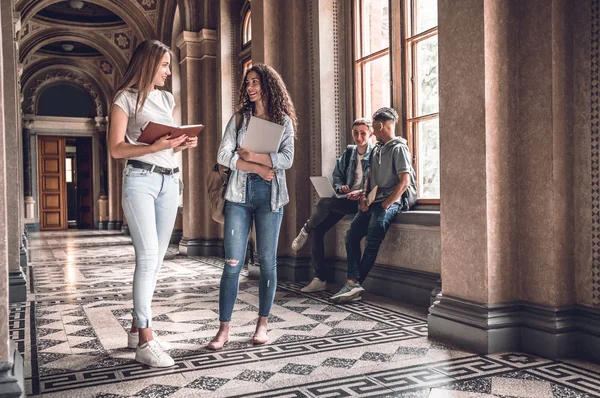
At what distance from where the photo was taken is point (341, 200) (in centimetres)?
533

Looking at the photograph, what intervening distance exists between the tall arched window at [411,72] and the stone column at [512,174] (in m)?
1.42

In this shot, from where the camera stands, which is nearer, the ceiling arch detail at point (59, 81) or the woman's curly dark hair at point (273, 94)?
the woman's curly dark hair at point (273, 94)

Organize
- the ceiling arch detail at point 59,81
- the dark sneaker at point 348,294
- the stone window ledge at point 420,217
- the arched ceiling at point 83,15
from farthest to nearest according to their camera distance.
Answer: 1. the ceiling arch detail at point 59,81
2. the arched ceiling at point 83,15
3. the dark sneaker at point 348,294
4. the stone window ledge at point 420,217

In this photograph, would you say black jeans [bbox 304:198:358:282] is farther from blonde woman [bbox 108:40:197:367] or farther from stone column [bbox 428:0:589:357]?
blonde woman [bbox 108:40:197:367]

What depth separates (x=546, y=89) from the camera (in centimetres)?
321

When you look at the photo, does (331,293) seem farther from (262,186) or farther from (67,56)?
(67,56)

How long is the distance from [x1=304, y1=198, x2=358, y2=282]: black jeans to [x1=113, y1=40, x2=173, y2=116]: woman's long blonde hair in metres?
2.54

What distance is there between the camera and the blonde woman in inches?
118

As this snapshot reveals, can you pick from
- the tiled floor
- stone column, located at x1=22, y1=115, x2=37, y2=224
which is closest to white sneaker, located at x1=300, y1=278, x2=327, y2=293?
the tiled floor

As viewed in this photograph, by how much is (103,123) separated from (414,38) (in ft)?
51.6

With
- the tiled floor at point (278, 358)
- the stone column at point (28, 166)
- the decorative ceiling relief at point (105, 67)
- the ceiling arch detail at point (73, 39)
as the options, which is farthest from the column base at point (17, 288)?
the decorative ceiling relief at point (105, 67)

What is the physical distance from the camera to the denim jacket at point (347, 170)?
5246 millimetres

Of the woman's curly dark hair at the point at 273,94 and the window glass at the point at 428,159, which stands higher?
the woman's curly dark hair at the point at 273,94

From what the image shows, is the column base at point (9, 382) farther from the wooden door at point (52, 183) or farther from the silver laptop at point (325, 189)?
the wooden door at point (52, 183)
